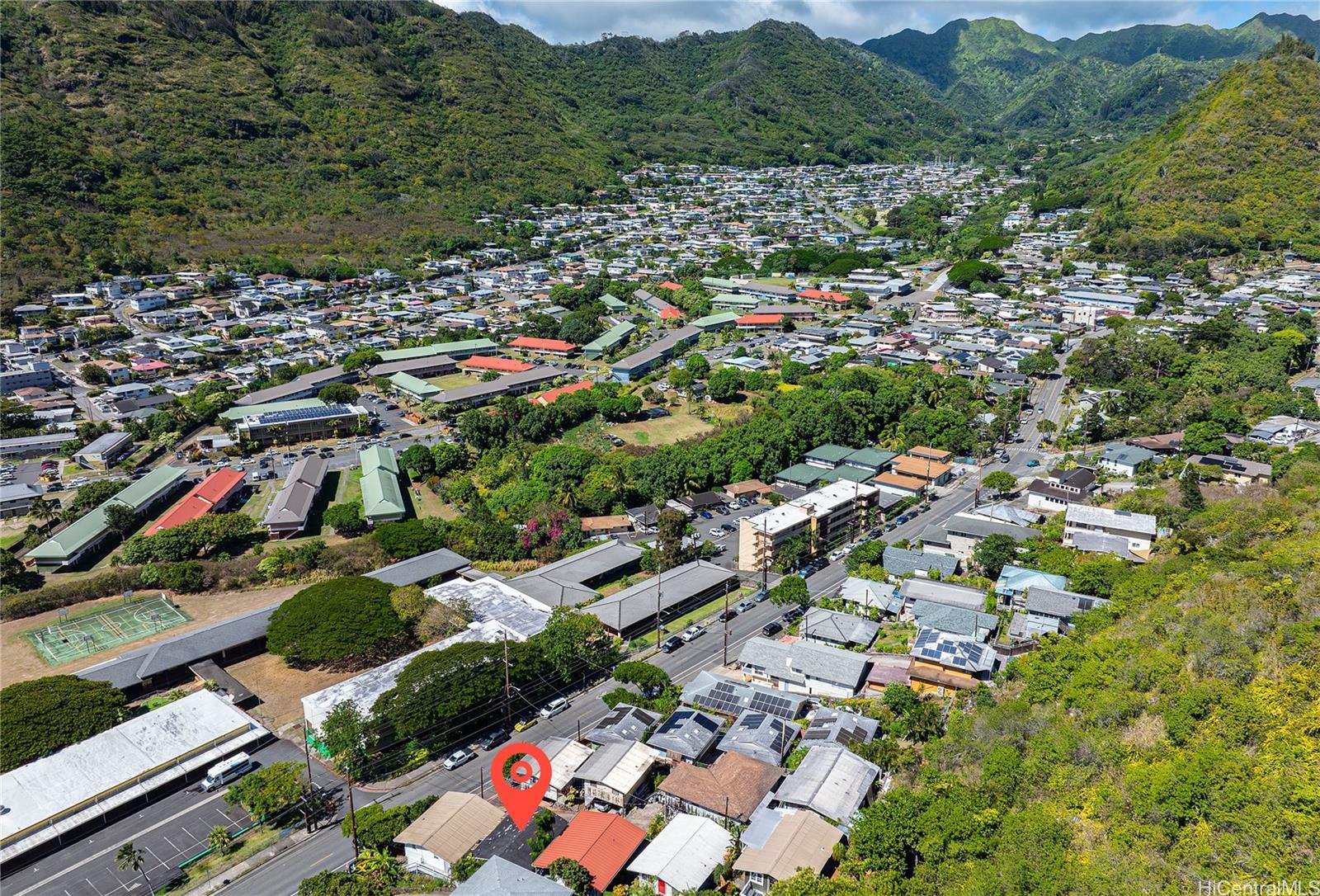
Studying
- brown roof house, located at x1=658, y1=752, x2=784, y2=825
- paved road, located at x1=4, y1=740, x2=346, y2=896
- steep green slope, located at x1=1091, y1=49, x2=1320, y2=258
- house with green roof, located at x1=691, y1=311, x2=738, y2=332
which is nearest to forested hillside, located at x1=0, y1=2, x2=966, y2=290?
house with green roof, located at x1=691, y1=311, x2=738, y2=332

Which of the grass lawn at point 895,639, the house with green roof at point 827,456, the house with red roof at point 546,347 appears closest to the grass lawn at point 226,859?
the grass lawn at point 895,639

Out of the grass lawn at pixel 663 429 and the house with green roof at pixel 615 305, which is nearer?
the grass lawn at pixel 663 429

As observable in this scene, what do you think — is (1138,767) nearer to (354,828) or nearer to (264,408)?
(354,828)

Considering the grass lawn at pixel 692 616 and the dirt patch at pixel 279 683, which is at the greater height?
the grass lawn at pixel 692 616

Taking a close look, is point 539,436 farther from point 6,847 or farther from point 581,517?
point 6,847

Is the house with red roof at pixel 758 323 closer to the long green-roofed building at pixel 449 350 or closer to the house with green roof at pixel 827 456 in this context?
the long green-roofed building at pixel 449 350

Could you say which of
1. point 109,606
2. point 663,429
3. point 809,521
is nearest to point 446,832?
point 809,521

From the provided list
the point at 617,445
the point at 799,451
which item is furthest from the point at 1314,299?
the point at 617,445
